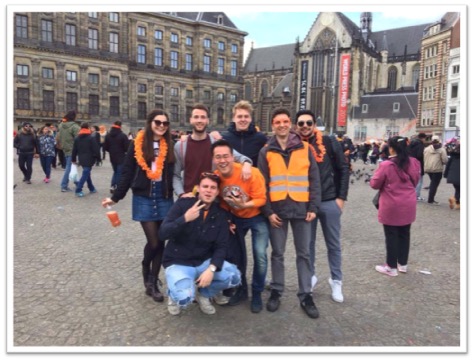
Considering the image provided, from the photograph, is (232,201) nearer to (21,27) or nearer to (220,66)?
(21,27)

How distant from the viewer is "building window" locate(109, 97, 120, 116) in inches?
1966

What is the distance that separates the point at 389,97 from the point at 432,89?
14266 millimetres

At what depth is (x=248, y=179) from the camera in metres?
3.73

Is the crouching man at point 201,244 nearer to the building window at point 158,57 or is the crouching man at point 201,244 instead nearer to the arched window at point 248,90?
the building window at point 158,57

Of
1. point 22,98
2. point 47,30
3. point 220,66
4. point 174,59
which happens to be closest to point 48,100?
point 22,98

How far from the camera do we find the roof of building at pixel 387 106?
59031mm

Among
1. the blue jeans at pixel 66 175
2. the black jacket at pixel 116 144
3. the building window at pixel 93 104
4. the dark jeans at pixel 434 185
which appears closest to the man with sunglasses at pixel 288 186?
the black jacket at pixel 116 144

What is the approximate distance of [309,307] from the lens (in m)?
3.86

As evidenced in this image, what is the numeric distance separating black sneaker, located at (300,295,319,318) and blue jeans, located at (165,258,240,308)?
68 cm

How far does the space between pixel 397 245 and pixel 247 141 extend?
98.2 inches

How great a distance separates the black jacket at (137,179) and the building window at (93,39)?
4926 centimetres
